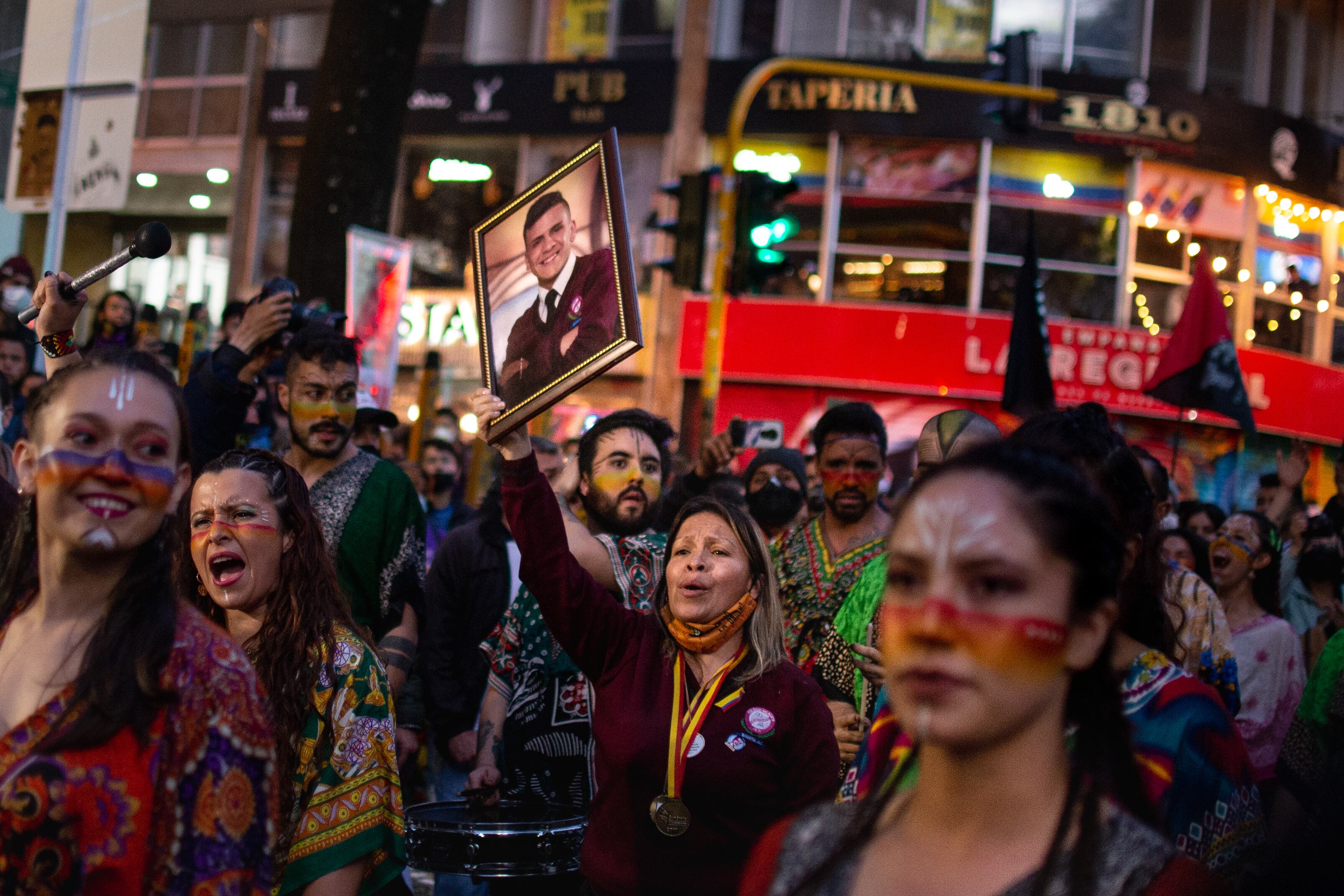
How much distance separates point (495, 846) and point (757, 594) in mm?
1080

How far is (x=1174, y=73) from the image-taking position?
21.6 meters

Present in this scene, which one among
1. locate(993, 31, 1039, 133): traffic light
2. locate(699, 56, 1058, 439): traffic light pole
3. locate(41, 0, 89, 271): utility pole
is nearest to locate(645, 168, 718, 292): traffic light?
locate(699, 56, 1058, 439): traffic light pole

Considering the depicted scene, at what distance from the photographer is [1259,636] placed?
614 cm

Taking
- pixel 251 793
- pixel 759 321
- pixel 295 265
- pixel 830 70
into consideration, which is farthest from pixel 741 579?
pixel 759 321

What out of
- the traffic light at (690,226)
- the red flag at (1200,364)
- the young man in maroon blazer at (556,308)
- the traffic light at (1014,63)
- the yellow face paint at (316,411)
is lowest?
the yellow face paint at (316,411)

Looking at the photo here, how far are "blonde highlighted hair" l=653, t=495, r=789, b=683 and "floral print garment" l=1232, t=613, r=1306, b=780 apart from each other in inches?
105

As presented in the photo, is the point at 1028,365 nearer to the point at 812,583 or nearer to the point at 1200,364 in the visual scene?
the point at 1200,364

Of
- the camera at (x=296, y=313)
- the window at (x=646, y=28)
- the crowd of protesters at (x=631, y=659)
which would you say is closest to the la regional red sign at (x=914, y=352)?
the window at (x=646, y=28)

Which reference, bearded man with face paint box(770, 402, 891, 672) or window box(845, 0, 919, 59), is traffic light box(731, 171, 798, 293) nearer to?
bearded man with face paint box(770, 402, 891, 672)

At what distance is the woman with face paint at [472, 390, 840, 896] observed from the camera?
3.48 metres

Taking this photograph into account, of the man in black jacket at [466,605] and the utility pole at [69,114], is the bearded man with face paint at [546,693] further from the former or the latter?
the utility pole at [69,114]

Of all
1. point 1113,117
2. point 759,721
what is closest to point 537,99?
point 1113,117

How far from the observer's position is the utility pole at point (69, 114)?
670 centimetres

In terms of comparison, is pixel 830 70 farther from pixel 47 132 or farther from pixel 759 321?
pixel 759 321
